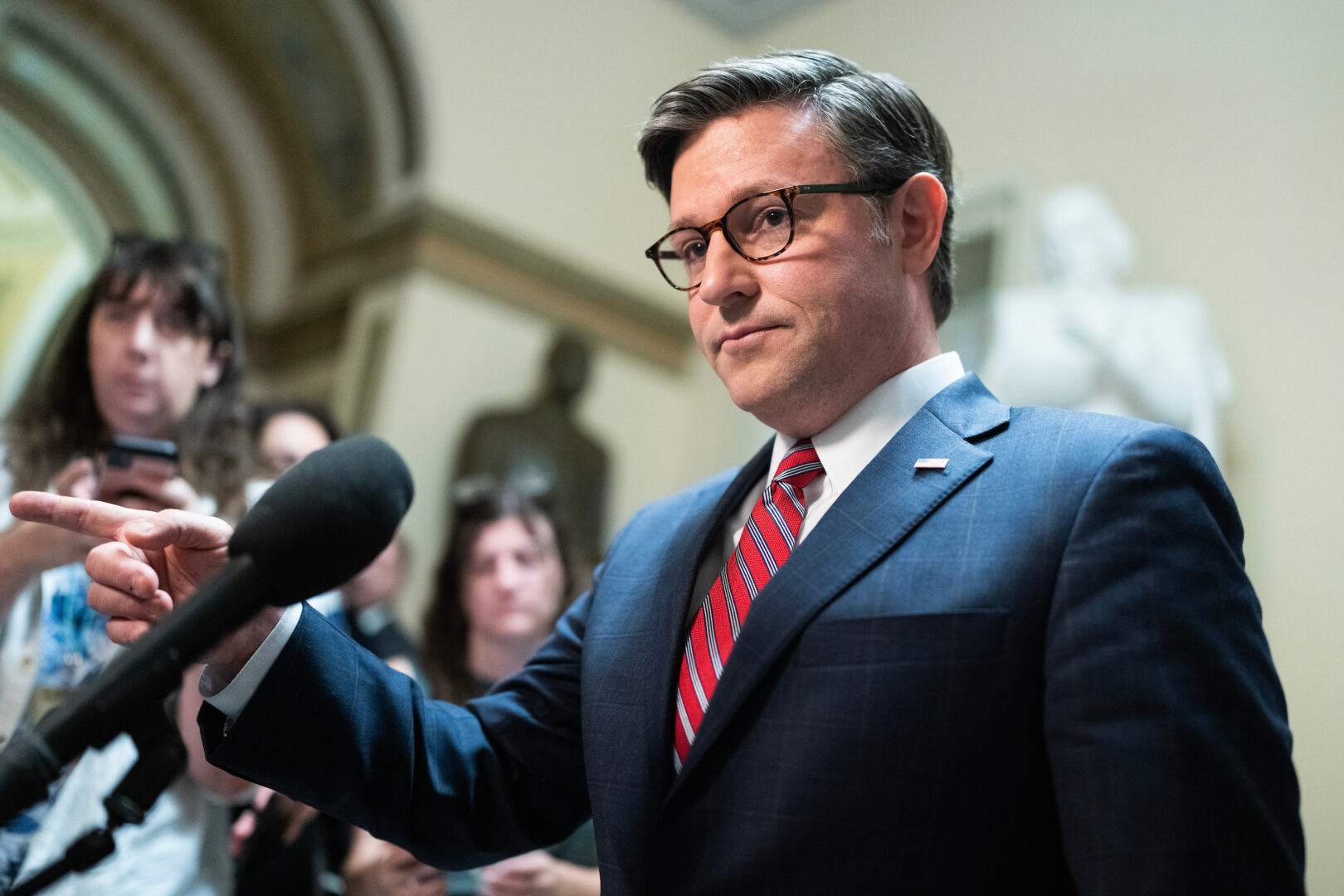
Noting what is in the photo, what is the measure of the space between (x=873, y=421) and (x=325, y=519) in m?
0.78

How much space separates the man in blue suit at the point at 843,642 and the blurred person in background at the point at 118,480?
746mm

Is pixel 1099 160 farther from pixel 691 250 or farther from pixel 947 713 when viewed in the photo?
pixel 947 713

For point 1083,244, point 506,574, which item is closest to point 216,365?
point 506,574

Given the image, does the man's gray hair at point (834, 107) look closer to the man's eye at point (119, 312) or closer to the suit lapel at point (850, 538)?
the suit lapel at point (850, 538)

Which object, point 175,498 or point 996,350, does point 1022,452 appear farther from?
point 996,350

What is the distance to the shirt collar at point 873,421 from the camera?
1585 millimetres

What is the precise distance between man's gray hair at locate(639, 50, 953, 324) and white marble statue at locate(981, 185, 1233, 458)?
3651mm

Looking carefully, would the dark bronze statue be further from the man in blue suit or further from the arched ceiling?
the man in blue suit

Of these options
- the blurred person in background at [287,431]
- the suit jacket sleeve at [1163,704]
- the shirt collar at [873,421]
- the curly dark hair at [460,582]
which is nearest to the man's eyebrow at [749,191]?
the shirt collar at [873,421]

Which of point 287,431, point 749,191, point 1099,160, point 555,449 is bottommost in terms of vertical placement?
point 555,449

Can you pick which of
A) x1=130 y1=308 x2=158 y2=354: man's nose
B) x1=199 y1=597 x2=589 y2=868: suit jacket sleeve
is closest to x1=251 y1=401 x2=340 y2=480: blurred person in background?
x1=130 y1=308 x2=158 y2=354: man's nose

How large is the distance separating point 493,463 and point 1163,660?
19.0 feet

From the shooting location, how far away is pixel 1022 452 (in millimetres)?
1465

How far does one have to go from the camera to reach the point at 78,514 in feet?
4.29
